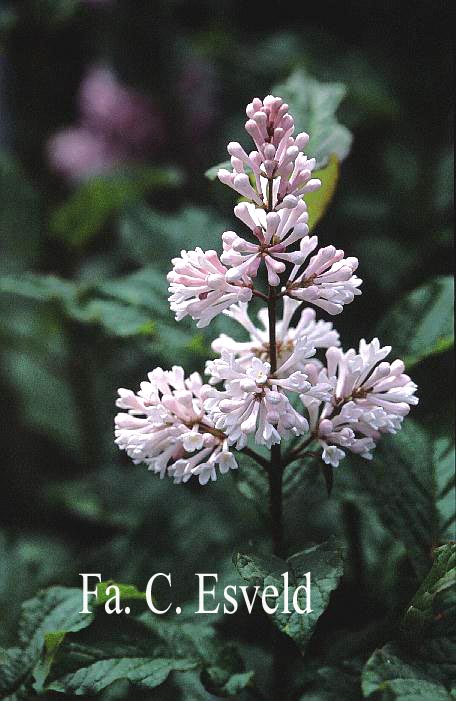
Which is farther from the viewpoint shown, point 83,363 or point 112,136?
point 112,136

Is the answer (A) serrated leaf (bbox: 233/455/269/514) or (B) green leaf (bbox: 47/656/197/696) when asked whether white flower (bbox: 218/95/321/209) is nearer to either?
(A) serrated leaf (bbox: 233/455/269/514)

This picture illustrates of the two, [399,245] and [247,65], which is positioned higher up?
[247,65]

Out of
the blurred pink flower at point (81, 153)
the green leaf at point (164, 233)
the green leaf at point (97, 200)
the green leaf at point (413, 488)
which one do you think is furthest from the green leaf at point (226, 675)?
the blurred pink flower at point (81, 153)

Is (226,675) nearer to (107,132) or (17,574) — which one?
(17,574)

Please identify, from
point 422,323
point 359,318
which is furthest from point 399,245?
point 422,323

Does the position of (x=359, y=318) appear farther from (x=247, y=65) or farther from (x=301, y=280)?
(x=247, y=65)

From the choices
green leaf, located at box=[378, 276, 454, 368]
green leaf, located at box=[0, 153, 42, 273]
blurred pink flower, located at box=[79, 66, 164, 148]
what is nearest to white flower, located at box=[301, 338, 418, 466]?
green leaf, located at box=[378, 276, 454, 368]

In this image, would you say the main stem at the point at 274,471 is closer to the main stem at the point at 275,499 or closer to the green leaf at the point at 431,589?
the main stem at the point at 275,499
